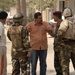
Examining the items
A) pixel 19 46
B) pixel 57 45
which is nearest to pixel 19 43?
pixel 19 46

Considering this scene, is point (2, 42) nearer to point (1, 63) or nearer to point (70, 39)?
point (1, 63)

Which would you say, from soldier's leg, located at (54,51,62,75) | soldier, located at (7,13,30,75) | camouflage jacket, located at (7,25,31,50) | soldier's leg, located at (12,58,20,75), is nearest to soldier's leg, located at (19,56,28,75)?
soldier, located at (7,13,30,75)

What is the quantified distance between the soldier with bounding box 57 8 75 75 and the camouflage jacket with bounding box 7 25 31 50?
700 millimetres

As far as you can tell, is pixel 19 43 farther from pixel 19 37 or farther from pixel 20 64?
pixel 20 64

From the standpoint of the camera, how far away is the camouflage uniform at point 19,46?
6629mm

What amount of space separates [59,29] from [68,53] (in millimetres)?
591

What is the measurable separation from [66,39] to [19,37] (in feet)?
3.31

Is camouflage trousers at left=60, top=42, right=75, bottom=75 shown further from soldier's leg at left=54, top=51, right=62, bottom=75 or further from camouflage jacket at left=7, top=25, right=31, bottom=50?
camouflage jacket at left=7, top=25, right=31, bottom=50

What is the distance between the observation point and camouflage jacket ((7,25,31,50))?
6.62 metres

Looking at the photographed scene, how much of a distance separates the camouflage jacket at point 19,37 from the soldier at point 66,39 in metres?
0.70

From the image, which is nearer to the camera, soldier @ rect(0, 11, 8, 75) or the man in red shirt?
soldier @ rect(0, 11, 8, 75)

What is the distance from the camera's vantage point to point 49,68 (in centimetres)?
912

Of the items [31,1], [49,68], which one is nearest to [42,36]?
[49,68]

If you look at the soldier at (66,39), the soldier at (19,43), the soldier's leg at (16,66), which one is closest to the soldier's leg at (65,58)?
the soldier at (66,39)
